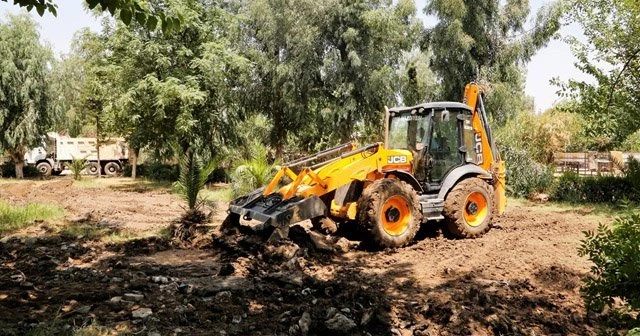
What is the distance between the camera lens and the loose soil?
4.73 m

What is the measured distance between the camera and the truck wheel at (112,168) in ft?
96.2

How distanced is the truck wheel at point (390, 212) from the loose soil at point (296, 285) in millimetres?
251

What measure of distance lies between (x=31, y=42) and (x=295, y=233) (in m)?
21.8

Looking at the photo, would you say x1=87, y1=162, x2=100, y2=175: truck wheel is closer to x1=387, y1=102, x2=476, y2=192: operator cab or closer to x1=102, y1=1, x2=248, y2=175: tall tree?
x1=102, y1=1, x2=248, y2=175: tall tree

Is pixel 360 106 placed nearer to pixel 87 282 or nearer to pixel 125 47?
pixel 125 47

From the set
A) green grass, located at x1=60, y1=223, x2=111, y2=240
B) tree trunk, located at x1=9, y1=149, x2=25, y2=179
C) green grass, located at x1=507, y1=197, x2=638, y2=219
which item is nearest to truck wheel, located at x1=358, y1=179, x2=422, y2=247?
green grass, located at x1=60, y1=223, x2=111, y2=240

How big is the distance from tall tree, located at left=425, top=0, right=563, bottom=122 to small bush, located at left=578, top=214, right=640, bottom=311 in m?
18.7

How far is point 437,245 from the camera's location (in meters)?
8.53

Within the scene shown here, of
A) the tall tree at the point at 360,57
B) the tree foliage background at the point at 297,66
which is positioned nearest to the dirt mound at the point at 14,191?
the tree foliage background at the point at 297,66

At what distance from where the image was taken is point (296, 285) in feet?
19.8

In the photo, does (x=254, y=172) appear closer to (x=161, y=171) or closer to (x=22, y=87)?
(x=161, y=171)

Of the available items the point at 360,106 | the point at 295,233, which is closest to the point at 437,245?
the point at 295,233

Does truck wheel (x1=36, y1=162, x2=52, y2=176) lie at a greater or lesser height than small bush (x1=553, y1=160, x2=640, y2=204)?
greater

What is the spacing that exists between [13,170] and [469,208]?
2505 centimetres
